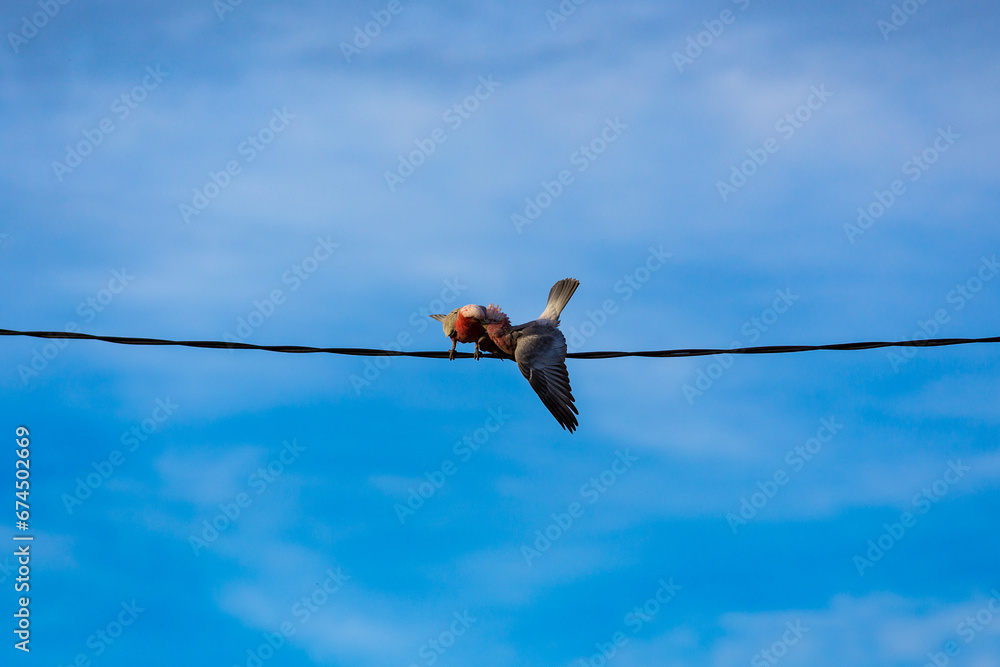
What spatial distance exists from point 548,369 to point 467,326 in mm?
1102

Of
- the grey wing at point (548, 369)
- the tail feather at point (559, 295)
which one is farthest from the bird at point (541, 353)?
the tail feather at point (559, 295)

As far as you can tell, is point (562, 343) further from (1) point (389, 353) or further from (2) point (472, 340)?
(1) point (389, 353)

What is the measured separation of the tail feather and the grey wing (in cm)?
103

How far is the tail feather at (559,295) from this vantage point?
476 inches

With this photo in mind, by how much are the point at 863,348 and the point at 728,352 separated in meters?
1.22

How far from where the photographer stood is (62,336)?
750cm

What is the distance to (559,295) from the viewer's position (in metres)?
12.2

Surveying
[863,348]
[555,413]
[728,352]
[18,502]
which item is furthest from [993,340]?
[18,502]

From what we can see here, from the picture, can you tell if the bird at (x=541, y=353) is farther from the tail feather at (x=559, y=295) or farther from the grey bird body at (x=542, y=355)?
the tail feather at (x=559, y=295)

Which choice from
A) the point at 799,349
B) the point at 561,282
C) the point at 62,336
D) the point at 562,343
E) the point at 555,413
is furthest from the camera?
the point at 561,282

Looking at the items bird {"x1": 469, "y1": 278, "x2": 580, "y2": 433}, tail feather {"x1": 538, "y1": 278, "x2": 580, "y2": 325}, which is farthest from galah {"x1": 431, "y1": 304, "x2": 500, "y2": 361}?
tail feather {"x1": 538, "y1": 278, "x2": 580, "y2": 325}

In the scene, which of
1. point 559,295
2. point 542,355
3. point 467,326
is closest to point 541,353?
point 542,355

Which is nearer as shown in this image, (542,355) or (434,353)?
(434,353)

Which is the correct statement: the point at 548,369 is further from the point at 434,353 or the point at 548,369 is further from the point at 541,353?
the point at 434,353
